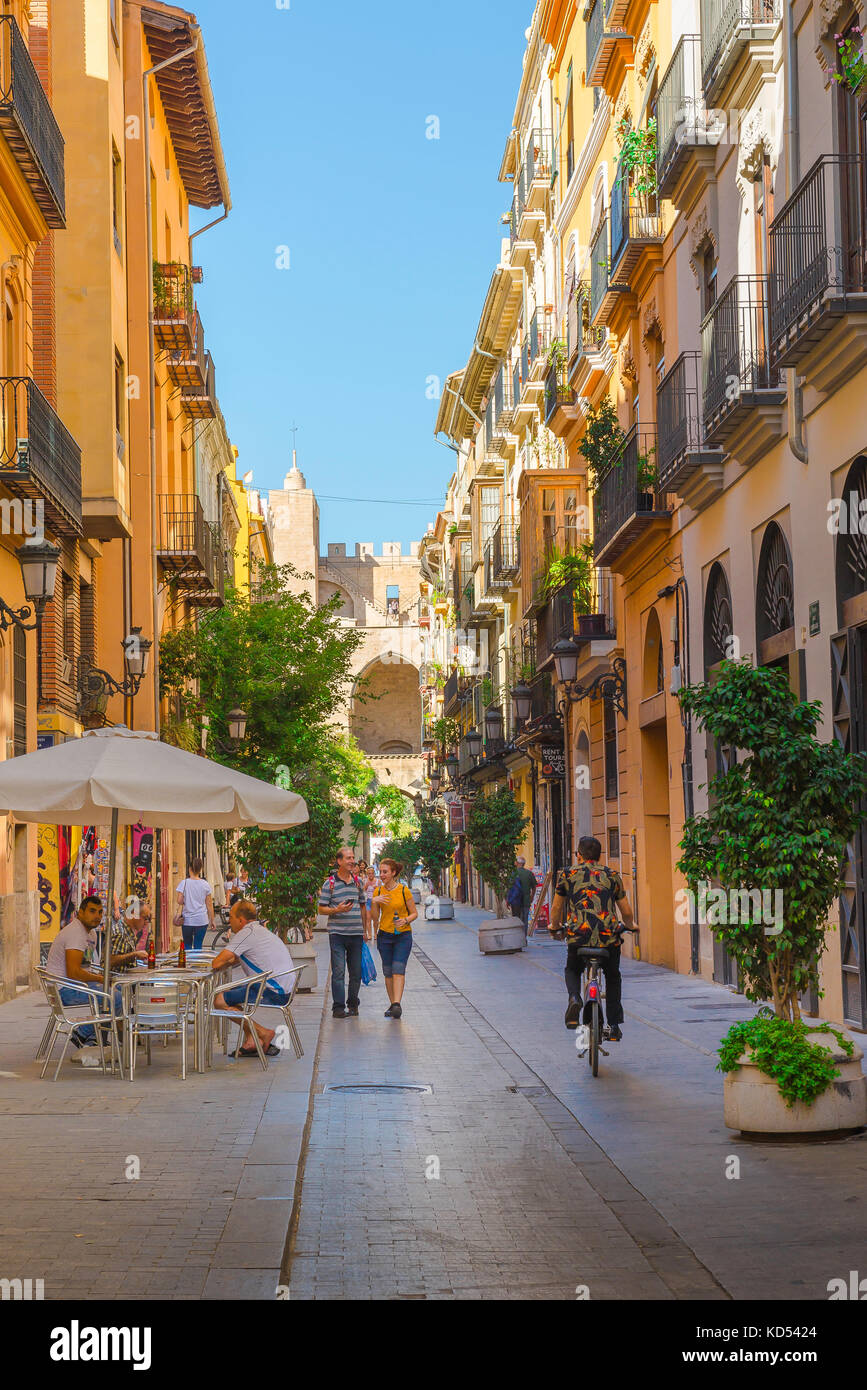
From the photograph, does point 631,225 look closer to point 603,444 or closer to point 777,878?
point 603,444

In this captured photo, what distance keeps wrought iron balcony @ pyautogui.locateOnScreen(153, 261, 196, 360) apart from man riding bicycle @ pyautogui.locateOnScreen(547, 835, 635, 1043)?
22.3 metres

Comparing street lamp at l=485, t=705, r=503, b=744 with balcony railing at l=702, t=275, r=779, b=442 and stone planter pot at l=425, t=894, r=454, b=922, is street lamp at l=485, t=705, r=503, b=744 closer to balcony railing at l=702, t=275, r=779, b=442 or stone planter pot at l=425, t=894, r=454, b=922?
Answer: stone planter pot at l=425, t=894, r=454, b=922

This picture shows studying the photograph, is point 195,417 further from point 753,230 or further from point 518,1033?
point 518,1033

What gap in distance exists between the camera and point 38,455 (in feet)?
65.4

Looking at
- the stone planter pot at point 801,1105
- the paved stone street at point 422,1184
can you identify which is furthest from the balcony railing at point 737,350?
the stone planter pot at point 801,1105

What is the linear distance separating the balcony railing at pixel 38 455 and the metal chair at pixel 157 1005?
756cm

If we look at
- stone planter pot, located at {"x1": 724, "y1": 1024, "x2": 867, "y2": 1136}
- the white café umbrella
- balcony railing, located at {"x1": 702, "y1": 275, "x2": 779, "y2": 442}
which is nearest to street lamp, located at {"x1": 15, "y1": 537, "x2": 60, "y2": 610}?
the white café umbrella

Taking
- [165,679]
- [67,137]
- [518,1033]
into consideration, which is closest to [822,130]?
[518,1033]

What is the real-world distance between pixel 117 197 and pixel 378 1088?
21122 millimetres

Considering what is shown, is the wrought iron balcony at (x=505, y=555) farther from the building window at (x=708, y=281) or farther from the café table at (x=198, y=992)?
the café table at (x=198, y=992)

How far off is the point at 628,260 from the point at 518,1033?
1142 centimetres

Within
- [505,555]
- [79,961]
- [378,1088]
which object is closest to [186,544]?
[505,555]

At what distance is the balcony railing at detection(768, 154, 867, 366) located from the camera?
1272 centimetres

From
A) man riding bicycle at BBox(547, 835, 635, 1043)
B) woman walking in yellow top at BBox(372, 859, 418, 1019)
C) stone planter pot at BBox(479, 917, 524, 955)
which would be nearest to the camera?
man riding bicycle at BBox(547, 835, 635, 1043)
